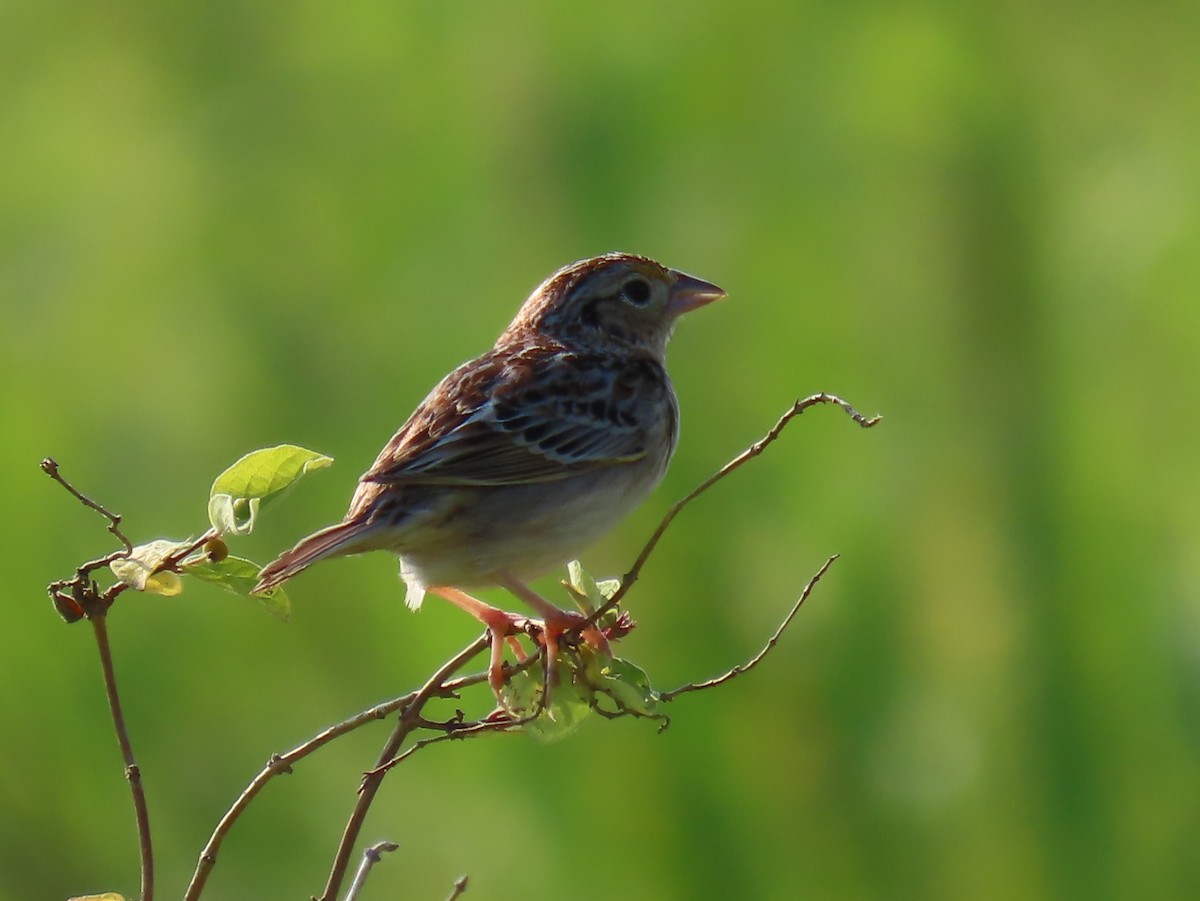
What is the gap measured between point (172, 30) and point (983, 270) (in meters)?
3.81

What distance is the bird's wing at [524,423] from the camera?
3.69 metres

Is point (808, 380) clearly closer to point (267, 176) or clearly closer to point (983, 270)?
point (983, 270)

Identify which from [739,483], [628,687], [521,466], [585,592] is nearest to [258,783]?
[628,687]

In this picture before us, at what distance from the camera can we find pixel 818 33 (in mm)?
6402

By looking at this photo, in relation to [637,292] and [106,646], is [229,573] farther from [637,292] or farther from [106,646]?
[637,292]

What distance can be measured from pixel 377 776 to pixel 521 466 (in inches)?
67.0

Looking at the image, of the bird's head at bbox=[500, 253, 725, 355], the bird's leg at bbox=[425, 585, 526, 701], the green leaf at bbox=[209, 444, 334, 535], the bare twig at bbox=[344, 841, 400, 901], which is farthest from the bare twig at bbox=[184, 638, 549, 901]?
the bird's head at bbox=[500, 253, 725, 355]

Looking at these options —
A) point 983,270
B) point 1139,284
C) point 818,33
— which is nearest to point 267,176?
point 818,33

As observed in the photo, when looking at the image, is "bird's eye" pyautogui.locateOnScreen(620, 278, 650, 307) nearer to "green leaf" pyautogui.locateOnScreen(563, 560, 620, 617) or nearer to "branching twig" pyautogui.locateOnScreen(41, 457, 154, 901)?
"green leaf" pyautogui.locateOnScreen(563, 560, 620, 617)

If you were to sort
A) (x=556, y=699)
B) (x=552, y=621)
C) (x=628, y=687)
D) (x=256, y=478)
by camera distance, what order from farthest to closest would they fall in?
(x=552, y=621)
(x=556, y=699)
(x=628, y=687)
(x=256, y=478)

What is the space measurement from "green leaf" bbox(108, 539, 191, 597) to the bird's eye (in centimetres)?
264

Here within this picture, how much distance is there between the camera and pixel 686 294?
470 centimetres

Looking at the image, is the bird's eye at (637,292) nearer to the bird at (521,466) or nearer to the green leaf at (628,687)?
the bird at (521,466)

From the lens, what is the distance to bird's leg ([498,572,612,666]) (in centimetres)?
288
